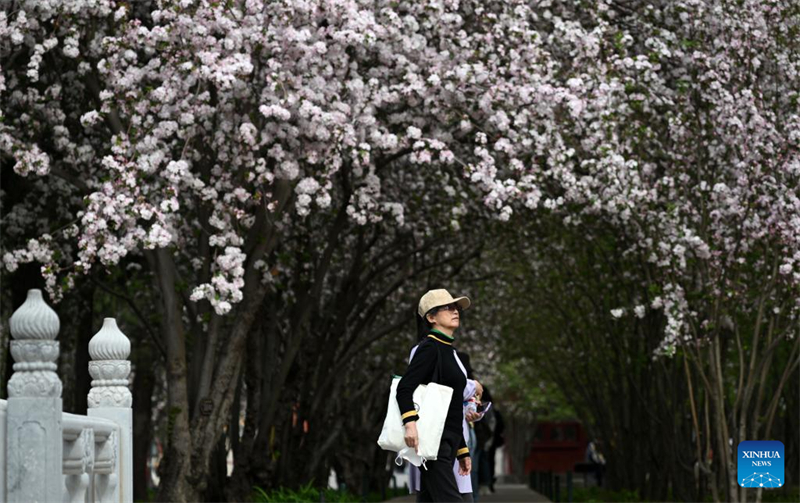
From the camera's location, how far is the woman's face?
9102 mm

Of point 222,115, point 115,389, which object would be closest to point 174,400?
point 222,115

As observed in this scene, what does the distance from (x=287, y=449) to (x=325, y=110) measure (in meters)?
9.94

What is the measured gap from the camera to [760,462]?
12.0m

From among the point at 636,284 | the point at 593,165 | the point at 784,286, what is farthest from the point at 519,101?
the point at 636,284

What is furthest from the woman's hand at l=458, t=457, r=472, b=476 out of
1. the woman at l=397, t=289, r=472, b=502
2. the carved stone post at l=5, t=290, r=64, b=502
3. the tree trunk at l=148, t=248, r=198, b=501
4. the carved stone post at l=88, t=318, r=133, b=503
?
the tree trunk at l=148, t=248, r=198, b=501

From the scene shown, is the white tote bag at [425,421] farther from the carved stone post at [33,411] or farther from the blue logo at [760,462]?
the blue logo at [760,462]

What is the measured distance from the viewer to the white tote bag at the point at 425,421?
8836 mm

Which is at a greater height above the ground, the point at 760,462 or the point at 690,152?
the point at 690,152

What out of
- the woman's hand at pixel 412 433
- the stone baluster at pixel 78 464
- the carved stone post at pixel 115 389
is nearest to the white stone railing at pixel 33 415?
the stone baluster at pixel 78 464

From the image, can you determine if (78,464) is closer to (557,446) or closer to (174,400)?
(174,400)

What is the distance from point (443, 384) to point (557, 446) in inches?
2325

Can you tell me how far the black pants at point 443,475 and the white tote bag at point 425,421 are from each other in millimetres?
112

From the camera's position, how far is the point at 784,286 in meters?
17.0

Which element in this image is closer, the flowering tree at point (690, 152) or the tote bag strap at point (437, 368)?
the tote bag strap at point (437, 368)
